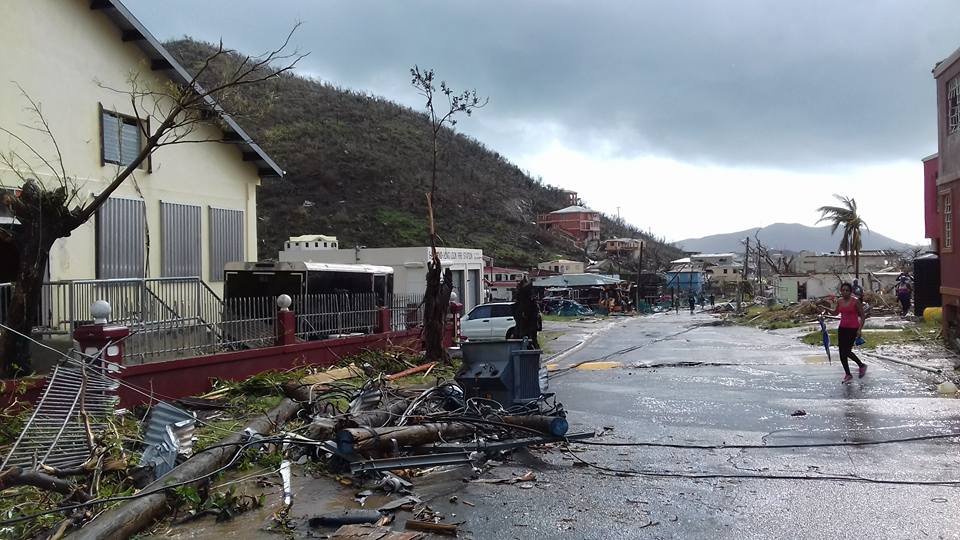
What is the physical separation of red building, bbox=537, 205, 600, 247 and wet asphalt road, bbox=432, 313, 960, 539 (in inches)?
3490

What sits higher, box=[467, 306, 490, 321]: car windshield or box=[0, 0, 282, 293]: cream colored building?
box=[0, 0, 282, 293]: cream colored building

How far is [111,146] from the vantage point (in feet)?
52.1

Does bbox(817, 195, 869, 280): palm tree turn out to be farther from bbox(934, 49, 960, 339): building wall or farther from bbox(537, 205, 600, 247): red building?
bbox(537, 205, 600, 247): red building

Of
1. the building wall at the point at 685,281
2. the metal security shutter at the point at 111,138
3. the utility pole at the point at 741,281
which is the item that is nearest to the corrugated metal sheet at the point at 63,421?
the metal security shutter at the point at 111,138

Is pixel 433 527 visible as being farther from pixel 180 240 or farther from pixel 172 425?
pixel 180 240

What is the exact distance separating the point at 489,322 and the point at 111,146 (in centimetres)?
1397

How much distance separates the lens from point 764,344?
77.0 feet

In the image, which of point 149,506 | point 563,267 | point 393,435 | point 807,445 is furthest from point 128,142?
point 563,267

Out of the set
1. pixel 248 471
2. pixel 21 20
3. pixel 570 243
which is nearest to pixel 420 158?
pixel 570 243

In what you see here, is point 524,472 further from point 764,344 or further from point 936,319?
point 936,319

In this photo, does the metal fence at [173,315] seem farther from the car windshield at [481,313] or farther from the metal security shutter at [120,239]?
the car windshield at [481,313]

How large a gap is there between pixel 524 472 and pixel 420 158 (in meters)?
81.4

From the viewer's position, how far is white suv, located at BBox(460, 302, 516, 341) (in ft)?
86.7

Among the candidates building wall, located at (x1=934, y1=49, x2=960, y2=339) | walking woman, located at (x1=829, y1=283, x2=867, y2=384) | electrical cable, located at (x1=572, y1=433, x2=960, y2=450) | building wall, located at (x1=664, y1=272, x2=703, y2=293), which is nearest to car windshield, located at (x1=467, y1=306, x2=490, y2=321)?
building wall, located at (x1=934, y1=49, x2=960, y2=339)
